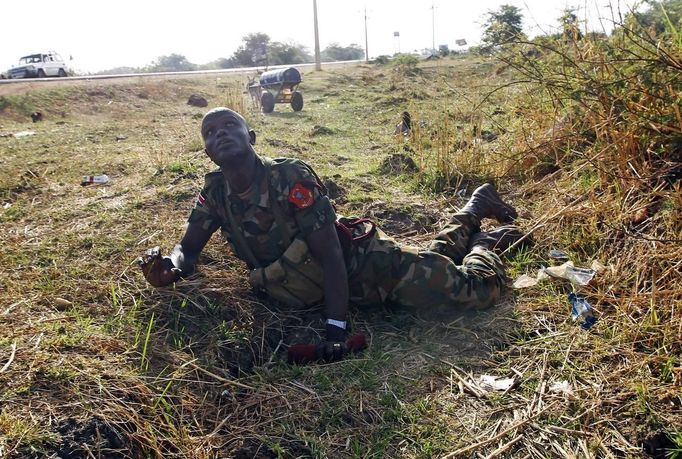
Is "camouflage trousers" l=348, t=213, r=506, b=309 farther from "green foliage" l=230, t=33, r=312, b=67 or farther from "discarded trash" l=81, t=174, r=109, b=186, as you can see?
"green foliage" l=230, t=33, r=312, b=67

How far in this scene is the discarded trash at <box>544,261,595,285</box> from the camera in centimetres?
278

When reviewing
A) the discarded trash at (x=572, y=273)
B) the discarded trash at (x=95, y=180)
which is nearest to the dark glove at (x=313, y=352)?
the discarded trash at (x=572, y=273)

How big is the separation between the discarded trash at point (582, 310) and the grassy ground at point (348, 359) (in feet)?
0.16

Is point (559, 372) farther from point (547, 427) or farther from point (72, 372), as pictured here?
point (72, 372)

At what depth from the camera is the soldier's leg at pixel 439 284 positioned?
2.85 metres

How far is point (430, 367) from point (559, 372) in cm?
52

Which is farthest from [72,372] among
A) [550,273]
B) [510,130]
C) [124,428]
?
[510,130]

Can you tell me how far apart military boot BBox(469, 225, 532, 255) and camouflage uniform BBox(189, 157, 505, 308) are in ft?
1.36

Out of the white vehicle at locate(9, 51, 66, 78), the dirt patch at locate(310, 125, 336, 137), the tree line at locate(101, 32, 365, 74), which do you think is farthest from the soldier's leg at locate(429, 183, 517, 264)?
the tree line at locate(101, 32, 365, 74)

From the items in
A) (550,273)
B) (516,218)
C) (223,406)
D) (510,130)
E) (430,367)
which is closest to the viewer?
(223,406)

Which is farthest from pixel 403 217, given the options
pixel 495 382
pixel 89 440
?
pixel 89 440

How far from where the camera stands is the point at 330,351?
2.49 meters

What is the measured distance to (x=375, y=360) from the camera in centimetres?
252

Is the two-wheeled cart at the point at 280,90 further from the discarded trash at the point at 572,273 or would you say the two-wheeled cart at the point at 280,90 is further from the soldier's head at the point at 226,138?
the discarded trash at the point at 572,273
